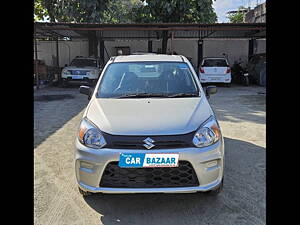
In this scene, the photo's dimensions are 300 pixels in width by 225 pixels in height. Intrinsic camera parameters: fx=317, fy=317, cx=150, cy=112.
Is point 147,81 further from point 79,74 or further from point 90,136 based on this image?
point 79,74

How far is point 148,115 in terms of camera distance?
327 cm

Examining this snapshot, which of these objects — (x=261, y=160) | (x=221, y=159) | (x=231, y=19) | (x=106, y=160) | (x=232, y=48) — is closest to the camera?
(x=106, y=160)

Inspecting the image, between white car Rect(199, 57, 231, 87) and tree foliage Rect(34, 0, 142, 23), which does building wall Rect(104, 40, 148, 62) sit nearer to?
tree foliage Rect(34, 0, 142, 23)

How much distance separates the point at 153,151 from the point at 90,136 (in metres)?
0.67

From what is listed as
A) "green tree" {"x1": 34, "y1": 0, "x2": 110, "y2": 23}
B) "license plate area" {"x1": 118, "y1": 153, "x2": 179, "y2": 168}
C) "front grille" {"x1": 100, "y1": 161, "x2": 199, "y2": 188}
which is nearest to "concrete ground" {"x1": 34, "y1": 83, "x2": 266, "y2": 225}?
"front grille" {"x1": 100, "y1": 161, "x2": 199, "y2": 188}

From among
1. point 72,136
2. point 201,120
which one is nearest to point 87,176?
point 201,120

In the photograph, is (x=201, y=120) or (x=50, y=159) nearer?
(x=201, y=120)

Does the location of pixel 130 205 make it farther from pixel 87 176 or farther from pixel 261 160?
pixel 261 160

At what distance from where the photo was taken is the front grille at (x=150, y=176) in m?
2.95

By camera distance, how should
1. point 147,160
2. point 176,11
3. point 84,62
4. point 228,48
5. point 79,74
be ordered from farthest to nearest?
1. point 228,48
2. point 176,11
3. point 84,62
4. point 79,74
5. point 147,160

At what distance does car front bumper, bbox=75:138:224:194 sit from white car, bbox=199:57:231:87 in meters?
12.1

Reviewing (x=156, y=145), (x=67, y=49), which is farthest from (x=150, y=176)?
(x=67, y=49)
